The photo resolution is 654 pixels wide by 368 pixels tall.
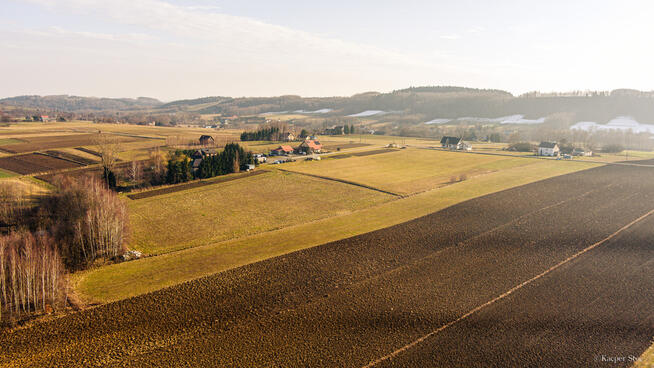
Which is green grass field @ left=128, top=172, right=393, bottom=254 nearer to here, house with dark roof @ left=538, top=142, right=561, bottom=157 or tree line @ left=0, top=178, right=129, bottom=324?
tree line @ left=0, top=178, right=129, bottom=324

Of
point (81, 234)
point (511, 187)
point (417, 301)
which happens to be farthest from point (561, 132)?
point (81, 234)

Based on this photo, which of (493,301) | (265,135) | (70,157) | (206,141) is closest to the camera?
(493,301)

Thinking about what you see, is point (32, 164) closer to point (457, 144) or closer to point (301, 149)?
point (301, 149)

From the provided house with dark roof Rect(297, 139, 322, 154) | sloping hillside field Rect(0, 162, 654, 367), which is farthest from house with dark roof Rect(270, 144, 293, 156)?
sloping hillside field Rect(0, 162, 654, 367)

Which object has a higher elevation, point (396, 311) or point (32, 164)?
point (32, 164)

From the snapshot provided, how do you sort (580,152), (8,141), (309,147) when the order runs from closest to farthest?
(8,141), (309,147), (580,152)

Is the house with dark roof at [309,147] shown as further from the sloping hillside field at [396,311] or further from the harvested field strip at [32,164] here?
the sloping hillside field at [396,311]

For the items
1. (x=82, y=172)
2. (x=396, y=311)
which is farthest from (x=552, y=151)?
(x=82, y=172)

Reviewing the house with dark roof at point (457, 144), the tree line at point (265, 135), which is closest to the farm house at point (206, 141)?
the tree line at point (265, 135)
